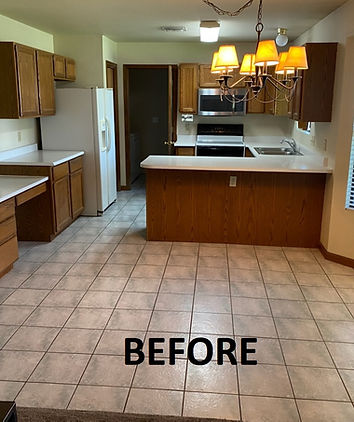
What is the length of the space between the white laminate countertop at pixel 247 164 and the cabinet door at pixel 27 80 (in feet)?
4.38

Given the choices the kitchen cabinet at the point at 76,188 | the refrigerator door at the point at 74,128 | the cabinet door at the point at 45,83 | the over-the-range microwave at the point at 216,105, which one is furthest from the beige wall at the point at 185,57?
the kitchen cabinet at the point at 76,188

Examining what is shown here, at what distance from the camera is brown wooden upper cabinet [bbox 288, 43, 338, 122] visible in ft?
13.1

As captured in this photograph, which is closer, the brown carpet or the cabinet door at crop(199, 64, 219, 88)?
the brown carpet

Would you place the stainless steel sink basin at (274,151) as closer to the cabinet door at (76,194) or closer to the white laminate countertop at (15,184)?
the cabinet door at (76,194)

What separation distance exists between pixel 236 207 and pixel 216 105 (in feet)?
8.09

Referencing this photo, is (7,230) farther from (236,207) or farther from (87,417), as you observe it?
(236,207)

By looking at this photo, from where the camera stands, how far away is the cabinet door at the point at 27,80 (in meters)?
4.27

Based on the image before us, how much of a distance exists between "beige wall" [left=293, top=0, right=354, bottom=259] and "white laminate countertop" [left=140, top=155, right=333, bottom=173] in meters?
0.20

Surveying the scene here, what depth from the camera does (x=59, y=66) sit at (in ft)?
17.5

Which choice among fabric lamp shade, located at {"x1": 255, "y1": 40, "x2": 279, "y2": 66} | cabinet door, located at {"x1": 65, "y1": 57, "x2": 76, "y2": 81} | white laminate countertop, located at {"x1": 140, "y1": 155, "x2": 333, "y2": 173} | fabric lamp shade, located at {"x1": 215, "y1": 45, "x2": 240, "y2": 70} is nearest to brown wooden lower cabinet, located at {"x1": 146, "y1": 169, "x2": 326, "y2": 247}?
white laminate countertop, located at {"x1": 140, "y1": 155, "x2": 333, "y2": 173}

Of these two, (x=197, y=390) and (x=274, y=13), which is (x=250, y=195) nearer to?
(x=274, y=13)

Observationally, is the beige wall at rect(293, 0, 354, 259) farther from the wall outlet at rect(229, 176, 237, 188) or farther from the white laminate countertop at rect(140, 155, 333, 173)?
the wall outlet at rect(229, 176, 237, 188)

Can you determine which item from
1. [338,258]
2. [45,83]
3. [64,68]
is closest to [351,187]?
[338,258]

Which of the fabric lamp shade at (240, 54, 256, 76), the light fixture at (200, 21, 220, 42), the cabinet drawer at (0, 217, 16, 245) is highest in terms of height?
the light fixture at (200, 21, 220, 42)
